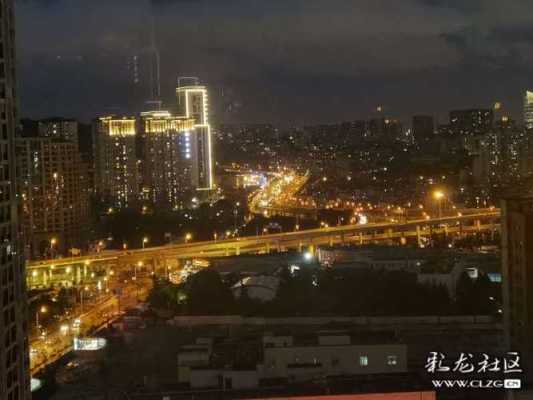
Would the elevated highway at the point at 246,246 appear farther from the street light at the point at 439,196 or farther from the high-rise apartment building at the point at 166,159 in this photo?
the high-rise apartment building at the point at 166,159

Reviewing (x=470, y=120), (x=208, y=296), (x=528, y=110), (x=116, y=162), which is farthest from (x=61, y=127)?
(x=470, y=120)

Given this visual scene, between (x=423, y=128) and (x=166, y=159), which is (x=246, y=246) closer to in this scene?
(x=166, y=159)

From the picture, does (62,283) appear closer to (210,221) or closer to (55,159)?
(55,159)

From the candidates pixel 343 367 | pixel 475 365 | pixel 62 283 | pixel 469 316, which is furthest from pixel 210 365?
pixel 62 283

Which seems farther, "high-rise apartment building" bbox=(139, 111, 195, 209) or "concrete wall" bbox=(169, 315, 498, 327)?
"high-rise apartment building" bbox=(139, 111, 195, 209)

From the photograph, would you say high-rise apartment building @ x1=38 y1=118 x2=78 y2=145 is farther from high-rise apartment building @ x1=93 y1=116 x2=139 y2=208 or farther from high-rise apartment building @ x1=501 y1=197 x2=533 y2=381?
high-rise apartment building @ x1=501 y1=197 x2=533 y2=381

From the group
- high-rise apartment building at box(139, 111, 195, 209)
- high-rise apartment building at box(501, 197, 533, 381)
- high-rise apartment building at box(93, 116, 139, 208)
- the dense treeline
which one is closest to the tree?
the dense treeline
